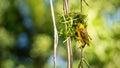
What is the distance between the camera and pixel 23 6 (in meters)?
5.02

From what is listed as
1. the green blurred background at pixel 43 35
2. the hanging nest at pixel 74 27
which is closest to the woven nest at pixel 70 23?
the hanging nest at pixel 74 27

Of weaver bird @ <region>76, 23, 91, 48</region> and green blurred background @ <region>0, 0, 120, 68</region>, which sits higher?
weaver bird @ <region>76, 23, 91, 48</region>

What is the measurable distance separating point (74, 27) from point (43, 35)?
14.6 feet

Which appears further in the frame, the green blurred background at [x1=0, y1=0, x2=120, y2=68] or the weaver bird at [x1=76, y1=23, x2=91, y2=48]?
the green blurred background at [x1=0, y1=0, x2=120, y2=68]

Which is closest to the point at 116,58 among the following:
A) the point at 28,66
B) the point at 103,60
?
the point at 103,60

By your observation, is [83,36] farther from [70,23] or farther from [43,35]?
[43,35]

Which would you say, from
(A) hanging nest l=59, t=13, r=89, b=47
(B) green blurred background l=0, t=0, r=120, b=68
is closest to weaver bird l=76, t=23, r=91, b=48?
(A) hanging nest l=59, t=13, r=89, b=47

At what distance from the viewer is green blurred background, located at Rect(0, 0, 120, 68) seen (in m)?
4.34

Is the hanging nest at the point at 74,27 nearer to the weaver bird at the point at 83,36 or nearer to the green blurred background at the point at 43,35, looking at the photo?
the weaver bird at the point at 83,36

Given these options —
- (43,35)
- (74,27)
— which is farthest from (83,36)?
(43,35)

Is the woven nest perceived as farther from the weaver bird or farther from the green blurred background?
the green blurred background

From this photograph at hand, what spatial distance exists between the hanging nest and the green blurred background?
3.38 m

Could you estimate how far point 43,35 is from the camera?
5117 mm

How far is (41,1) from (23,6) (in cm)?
42
